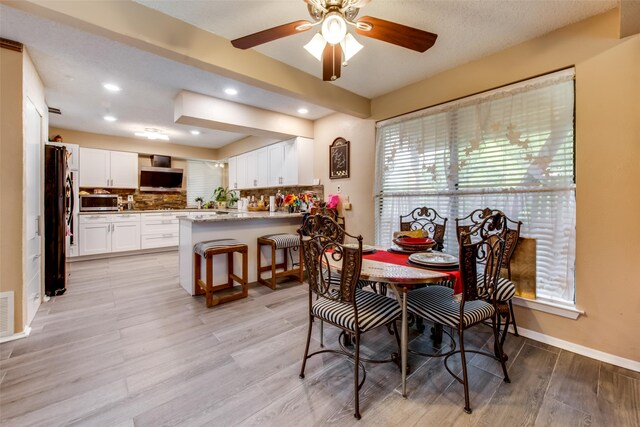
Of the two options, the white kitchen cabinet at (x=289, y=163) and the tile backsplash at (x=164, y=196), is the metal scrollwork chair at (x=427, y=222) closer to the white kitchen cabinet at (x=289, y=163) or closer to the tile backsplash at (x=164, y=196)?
the white kitchen cabinet at (x=289, y=163)

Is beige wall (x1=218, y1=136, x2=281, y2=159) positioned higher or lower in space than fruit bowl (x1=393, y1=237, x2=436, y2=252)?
higher

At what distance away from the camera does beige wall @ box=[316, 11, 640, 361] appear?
187 centimetres

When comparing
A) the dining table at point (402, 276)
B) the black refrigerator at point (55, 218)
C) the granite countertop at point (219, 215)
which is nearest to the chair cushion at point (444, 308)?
the dining table at point (402, 276)

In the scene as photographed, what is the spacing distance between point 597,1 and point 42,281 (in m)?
5.55

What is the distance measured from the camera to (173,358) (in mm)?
1983

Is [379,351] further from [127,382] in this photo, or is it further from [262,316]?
[127,382]

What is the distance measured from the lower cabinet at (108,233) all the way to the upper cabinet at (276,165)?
226 centimetres

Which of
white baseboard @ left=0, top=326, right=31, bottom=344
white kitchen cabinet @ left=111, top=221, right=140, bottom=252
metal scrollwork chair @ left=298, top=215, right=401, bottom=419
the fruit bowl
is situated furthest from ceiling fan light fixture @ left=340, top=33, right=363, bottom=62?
white kitchen cabinet @ left=111, top=221, right=140, bottom=252

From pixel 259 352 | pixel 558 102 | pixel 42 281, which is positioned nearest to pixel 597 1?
pixel 558 102

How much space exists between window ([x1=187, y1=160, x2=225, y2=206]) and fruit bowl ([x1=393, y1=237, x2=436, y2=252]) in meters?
6.24

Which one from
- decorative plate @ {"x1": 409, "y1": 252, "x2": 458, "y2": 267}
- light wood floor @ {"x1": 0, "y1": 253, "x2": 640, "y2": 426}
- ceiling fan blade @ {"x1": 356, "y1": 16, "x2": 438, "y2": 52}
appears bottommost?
light wood floor @ {"x1": 0, "y1": 253, "x2": 640, "y2": 426}

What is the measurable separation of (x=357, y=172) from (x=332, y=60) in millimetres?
2128

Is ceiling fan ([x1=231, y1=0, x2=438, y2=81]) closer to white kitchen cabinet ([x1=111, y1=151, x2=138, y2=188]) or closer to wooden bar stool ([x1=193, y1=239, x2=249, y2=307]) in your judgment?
wooden bar stool ([x1=193, y1=239, x2=249, y2=307])

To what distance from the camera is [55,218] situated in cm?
300
